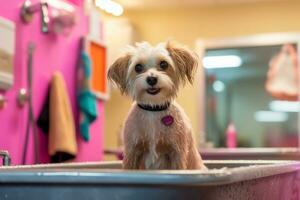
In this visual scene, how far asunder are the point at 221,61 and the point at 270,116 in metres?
0.65

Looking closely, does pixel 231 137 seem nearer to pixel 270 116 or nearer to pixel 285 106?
pixel 270 116

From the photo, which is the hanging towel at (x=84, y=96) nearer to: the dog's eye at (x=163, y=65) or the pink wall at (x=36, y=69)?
the pink wall at (x=36, y=69)

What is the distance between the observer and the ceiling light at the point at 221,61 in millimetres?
4858

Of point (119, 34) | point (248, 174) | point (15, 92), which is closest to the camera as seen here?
point (248, 174)

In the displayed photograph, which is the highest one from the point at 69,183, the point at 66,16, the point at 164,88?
the point at 66,16

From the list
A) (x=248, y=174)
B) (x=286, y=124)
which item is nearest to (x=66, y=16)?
(x=248, y=174)

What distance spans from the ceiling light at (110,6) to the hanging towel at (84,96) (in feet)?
3.11

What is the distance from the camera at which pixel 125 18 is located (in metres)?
5.18

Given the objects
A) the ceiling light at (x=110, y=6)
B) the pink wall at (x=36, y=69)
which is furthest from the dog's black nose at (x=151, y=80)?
the ceiling light at (x=110, y=6)

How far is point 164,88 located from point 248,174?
0.27m

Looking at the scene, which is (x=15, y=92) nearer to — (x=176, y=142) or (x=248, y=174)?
(x=176, y=142)

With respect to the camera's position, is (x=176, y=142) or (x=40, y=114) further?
(x=40, y=114)

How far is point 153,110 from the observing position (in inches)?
49.1

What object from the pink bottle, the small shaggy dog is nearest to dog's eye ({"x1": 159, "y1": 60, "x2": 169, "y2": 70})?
the small shaggy dog
